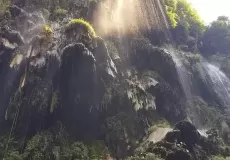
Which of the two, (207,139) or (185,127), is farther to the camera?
(207,139)

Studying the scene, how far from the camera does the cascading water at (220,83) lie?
45431 mm

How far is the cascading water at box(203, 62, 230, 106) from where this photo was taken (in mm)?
45431

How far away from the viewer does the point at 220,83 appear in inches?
1902

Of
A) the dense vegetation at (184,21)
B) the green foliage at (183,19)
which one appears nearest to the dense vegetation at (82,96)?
the dense vegetation at (184,21)

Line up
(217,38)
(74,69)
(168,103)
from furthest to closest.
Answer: (217,38) < (168,103) < (74,69)

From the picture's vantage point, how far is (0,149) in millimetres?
24516

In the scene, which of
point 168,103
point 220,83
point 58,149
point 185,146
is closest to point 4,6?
point 58,149

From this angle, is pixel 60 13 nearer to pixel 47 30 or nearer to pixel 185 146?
pixel 47 30

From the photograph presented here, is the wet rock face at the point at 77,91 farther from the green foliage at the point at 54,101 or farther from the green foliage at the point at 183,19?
the green foliage at the point at 183,19

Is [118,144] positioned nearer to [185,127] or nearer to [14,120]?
[185,127]

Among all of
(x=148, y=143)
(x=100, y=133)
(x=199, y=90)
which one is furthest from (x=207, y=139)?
(x=199, y=90)

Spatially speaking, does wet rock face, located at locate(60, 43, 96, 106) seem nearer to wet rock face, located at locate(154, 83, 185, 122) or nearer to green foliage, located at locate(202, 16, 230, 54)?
wet rock face, located at locate(154, 83, 185, 122)

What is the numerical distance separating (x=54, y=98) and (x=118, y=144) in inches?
259

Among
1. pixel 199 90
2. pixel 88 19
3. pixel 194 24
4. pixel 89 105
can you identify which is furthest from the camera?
pixel 194 24
